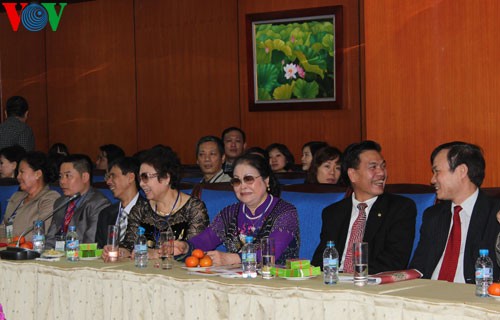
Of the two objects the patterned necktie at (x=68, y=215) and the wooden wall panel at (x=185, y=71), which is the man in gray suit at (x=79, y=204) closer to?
the patterned necktie at (x=68, y=215)

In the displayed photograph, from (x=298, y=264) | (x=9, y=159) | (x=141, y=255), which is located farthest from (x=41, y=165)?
(x=298, y=264)

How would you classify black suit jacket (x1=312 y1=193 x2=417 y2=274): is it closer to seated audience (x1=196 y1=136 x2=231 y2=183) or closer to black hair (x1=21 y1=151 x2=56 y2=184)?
black hair (x1=21 y1=151 x2=56 y2=184)

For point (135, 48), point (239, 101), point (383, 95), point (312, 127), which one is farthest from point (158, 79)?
point (383, 95)

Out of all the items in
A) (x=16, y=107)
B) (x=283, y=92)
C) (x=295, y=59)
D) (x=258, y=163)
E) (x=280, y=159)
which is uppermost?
(x=295, y=59)

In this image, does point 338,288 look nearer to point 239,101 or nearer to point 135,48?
point 239,101

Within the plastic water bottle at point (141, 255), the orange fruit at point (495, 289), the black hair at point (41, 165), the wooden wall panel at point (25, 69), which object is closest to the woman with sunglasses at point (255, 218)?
the plastic water bottle at point (141, 255)

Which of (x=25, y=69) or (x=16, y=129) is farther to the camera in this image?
(x=25, y=69)

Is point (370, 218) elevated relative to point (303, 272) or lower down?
elevated

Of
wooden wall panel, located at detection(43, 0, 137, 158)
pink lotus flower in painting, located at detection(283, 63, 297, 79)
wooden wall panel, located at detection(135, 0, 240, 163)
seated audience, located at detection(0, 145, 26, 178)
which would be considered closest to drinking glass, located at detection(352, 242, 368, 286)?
seated audience, located at detection(0, 145, 26, 178)

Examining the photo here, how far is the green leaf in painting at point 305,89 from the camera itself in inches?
373

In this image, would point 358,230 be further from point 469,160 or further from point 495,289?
point 495,289

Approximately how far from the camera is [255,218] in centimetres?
460

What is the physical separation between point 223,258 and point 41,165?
236cm

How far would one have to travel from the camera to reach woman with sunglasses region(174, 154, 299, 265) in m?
4.48
